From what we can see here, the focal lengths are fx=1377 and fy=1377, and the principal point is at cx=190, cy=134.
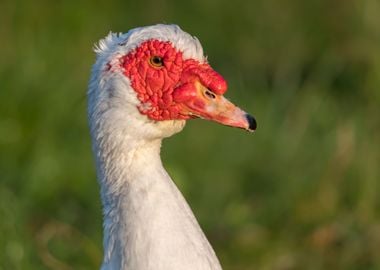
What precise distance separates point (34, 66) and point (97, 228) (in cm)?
137

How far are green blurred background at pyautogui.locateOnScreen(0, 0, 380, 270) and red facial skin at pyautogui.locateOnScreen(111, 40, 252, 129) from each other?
5.12ft

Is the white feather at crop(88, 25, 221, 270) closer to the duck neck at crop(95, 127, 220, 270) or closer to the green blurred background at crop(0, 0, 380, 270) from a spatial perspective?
the duck neck at crop(95, 127, 220, 270)

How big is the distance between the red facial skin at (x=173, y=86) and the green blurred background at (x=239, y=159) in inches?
61.4

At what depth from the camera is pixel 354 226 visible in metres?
7.19

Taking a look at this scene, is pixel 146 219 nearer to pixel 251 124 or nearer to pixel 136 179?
pixel 136 179

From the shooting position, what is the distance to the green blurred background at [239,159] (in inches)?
277

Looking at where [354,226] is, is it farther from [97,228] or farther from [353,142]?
[97,228]

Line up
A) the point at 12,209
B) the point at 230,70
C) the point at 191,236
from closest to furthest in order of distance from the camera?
1. the point at 191,236
2. the point at 12,209
3. the point at 230,70

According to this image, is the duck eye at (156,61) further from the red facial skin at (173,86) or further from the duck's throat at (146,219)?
the duck's throat at (146,219)

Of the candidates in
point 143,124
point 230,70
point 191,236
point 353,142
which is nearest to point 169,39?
point 143,124

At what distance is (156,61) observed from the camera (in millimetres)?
4758

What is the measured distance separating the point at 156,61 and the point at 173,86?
10 cm

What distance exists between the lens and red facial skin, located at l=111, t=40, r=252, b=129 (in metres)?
4.72

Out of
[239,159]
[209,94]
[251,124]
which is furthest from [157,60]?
[239,159]
